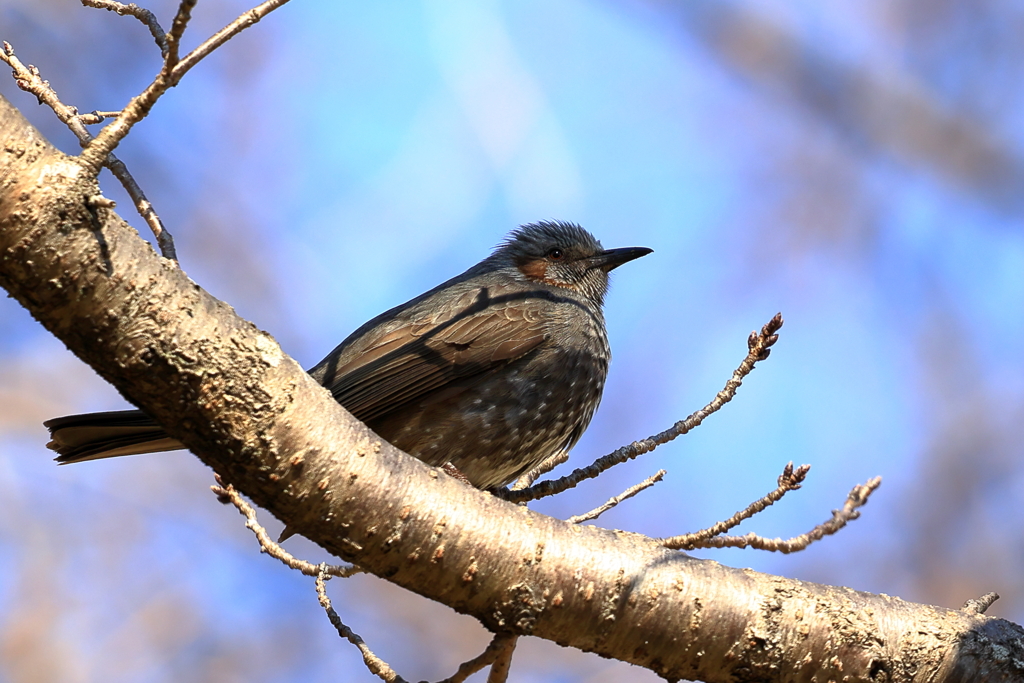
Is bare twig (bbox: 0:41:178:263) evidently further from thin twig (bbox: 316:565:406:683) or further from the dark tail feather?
thin twig (bbox: 316:565:406:683)

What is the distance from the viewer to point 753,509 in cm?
254

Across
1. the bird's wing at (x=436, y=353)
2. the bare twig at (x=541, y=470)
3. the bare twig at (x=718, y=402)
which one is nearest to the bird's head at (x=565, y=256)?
the bird's wing at (x=436, y=353)

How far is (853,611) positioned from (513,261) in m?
3.65

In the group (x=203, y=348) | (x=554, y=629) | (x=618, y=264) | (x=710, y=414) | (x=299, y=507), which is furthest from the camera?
(x=618, y=264)

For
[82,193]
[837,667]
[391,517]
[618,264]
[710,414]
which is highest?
[618,264]

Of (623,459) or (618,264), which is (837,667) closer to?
(623,459)

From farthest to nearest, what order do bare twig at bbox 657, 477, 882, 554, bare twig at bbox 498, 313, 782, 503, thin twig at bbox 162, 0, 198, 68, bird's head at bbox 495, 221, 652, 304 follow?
bird's head at bbox 495, 221, 652, 304
bare twig at bbox 498, 313, 782, 503
bare twig at bbox 657, 477, 882, 554
thin twig at bbox 162, 0, 198, 68

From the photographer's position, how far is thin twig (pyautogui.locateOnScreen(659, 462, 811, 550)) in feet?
8.29

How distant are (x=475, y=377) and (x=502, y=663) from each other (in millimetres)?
1942

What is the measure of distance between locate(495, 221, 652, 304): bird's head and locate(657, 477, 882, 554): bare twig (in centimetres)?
333

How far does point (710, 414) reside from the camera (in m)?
3.03

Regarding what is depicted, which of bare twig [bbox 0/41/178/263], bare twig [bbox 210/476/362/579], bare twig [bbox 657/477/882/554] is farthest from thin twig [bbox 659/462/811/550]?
bare twig [bbox 0/41/178/263]

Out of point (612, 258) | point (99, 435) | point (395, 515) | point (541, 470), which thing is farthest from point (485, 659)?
point (612, 258)

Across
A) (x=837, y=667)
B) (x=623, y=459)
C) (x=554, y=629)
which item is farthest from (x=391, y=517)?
(x=837, y=667)
